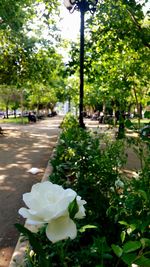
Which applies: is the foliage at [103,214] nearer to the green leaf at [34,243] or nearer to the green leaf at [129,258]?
the green leaf at [129,258]

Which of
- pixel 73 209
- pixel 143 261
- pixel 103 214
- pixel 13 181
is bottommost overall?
pixel 13 181

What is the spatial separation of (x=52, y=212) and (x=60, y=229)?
7 cm

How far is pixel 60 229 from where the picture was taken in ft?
3.52

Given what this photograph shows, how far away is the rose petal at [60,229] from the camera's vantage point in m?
1.06

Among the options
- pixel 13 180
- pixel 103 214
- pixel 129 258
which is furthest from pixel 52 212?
pixel 13 180

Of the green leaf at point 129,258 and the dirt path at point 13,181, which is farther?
the dirt path at point 13,181

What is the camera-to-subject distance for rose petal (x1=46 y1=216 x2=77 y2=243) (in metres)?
1.06

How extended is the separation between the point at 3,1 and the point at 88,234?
10305mm

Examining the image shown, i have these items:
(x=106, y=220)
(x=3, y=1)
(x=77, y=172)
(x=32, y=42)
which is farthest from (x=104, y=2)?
(x=106, y=220)

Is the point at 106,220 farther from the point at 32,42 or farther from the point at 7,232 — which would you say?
the point at 32,42

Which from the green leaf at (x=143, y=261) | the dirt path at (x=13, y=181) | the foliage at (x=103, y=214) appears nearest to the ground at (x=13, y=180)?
the dirt path at (x=13, y=181)

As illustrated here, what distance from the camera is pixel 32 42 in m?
16.5

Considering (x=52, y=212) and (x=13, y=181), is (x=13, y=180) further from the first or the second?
(x=52, y=212)

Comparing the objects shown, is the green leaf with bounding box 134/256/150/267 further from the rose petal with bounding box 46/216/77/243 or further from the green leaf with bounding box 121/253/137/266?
the rose petal with bounding box 46/216/77/243
